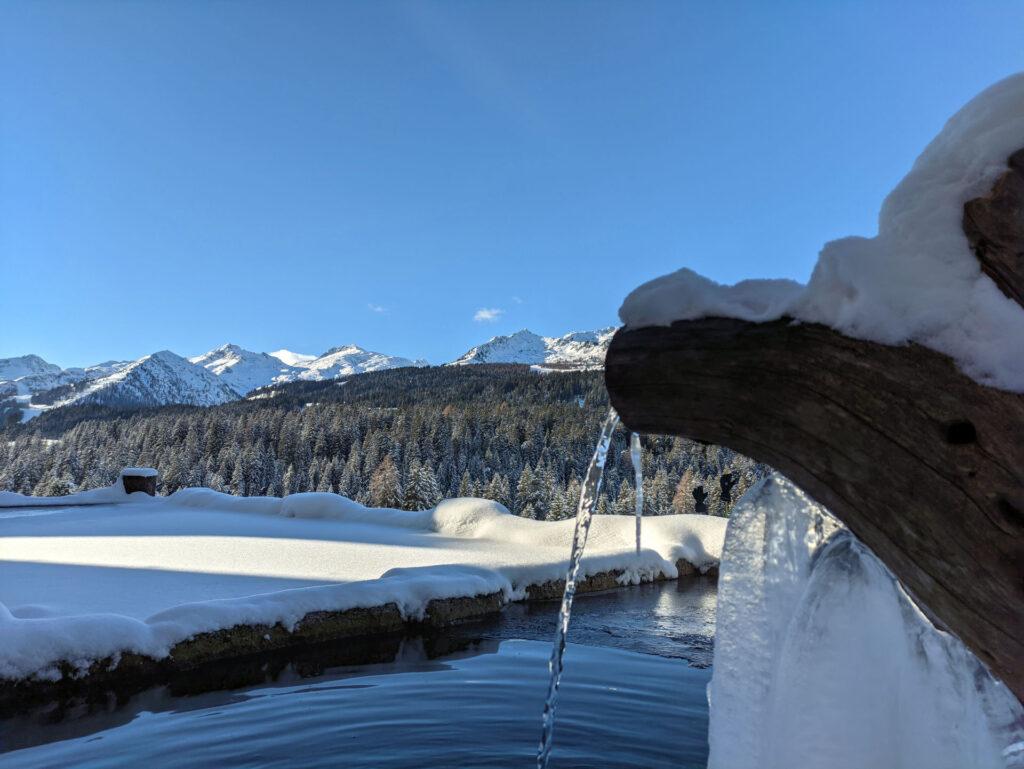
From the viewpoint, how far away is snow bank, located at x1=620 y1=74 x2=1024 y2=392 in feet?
3.57

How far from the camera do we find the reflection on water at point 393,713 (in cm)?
388

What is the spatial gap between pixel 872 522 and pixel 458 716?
4077mm

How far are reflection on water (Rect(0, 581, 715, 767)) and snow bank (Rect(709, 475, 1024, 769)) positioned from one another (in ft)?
6.66

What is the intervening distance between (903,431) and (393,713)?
4479mm

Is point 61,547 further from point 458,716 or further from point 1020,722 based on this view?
point 1020,722

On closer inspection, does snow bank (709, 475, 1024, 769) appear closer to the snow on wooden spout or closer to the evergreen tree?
the snow on wooden spout

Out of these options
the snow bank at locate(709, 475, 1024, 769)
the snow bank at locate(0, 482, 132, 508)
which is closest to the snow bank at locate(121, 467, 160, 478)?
the snow bank at locate(0, 482, 132, 508)

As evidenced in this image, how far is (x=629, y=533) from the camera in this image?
40.5ft

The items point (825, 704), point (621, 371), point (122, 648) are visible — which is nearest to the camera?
point (621, 371)

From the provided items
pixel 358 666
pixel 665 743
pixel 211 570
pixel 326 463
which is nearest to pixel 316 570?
pixel 211 570

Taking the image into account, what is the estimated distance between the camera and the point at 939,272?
116cm

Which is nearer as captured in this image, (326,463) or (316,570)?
(316,570)

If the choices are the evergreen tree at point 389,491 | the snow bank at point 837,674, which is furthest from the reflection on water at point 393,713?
the evergreen tree at point 389,491

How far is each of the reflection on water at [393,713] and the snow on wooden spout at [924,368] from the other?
11.1 feet
